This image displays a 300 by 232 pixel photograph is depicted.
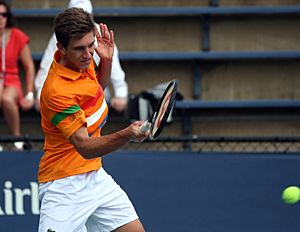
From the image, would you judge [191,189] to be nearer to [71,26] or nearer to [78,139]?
[78,139]

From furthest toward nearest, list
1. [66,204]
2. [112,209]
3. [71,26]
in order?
[112,209] → [66,204] → [71,26]

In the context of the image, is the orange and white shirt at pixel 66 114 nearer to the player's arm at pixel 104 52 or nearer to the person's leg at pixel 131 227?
the player's arm at pixel 104 52

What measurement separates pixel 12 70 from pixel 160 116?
150 inches

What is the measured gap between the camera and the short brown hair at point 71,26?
4328mm

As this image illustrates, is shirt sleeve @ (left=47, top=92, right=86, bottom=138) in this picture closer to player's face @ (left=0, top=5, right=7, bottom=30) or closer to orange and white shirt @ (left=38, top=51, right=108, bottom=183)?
orange and white shirt @ (left=38, top=51, right=108, bottom=183)

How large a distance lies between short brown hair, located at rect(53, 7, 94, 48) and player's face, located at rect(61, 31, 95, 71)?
3 centimetres

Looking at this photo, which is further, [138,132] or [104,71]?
[104,71]

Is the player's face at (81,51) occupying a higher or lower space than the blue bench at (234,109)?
higher

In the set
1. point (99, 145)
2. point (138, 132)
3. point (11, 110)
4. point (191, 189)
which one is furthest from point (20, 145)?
point (138, 132)

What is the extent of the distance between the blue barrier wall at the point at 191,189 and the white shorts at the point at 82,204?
151 centimetres

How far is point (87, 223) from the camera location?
16.6ft

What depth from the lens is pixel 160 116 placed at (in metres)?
4.14

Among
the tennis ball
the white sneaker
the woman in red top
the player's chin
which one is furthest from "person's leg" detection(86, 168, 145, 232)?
the woman in red top

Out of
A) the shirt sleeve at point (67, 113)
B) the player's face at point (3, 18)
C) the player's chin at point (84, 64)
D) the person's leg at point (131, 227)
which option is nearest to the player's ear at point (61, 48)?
the player's chin at point (84, 64)
